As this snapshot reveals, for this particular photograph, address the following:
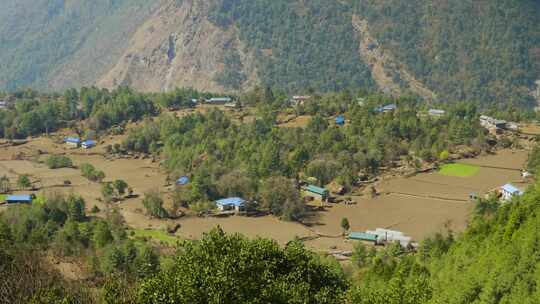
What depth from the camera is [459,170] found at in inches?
2692

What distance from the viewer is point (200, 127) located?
81.7m

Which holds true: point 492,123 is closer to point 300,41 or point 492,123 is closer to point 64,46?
point 300,41

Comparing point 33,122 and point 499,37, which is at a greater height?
point 499,37

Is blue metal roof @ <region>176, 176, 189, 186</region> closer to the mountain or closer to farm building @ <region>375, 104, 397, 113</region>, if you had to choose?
farm building @ <region>375, 104, 397, 113</region>

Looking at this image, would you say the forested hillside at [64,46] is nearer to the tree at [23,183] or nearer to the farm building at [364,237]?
the tree at [23,183]

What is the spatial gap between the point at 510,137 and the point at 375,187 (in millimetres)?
29413

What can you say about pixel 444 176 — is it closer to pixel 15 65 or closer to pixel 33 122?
pixel 33 122

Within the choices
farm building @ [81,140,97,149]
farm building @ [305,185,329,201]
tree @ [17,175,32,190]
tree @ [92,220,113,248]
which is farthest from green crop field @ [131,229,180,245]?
farm building @ [81,140,97,149]

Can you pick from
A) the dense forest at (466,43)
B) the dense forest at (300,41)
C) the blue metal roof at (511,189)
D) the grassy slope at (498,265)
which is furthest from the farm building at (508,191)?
the dense forest at (300,41)

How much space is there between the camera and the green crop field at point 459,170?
66.8m

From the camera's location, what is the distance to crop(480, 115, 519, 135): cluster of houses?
84750 mm

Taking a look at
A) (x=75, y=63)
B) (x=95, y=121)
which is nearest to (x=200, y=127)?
(x=95, y=121)

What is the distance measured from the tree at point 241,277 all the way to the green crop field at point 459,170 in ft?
159

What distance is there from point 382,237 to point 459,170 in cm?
2462
